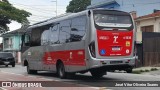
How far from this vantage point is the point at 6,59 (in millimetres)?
41969

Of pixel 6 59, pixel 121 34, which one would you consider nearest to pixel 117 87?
pixel 121 34

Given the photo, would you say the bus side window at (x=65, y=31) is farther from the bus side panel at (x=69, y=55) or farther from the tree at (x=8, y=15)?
the tree at (x=8, y=15)

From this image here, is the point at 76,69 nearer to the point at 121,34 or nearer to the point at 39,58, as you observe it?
the point at 121,34

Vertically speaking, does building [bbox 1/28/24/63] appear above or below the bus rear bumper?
above

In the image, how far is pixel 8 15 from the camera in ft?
203

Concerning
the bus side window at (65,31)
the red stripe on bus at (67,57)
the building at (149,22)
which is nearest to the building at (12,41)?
the building at (149,22)

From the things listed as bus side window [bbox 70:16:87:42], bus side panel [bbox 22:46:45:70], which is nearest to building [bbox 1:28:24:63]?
bus side panel [bbox 22:46:45:70]

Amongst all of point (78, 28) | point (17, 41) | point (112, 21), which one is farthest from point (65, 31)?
point (17, 41)

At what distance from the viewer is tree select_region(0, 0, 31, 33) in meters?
61.9

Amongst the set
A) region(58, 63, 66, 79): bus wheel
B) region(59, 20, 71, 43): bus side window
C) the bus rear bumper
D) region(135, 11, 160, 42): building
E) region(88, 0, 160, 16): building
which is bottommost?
region(58, 63, 66, 79): bus wheel

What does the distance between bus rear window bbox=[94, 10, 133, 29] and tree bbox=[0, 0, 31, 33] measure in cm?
4514

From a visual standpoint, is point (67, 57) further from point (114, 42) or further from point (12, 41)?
point (12, 41)

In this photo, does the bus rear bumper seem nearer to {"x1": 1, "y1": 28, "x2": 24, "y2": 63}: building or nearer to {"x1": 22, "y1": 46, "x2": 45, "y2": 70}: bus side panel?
{"x1": 22, "y1": 46, "x2": 45, "y2": 70}: bus side panel

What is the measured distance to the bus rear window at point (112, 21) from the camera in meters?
17.9
